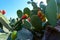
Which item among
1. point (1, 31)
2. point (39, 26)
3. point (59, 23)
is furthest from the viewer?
point (1, 31)

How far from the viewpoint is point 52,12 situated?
63cm

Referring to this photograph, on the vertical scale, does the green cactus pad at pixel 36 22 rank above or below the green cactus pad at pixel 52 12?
below

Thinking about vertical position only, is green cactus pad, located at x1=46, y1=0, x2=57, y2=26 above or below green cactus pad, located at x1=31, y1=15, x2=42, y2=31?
above

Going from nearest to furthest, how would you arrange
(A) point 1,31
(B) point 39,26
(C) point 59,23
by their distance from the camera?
(C) point 59,23, (B) point 39,26, (A) point 1,31

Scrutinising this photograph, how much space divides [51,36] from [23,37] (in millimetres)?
119

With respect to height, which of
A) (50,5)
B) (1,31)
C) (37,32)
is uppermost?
(50,5)

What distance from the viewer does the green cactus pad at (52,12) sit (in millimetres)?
617

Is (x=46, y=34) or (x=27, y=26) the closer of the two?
(x=46, y=34)

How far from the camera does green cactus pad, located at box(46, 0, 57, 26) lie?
617mm

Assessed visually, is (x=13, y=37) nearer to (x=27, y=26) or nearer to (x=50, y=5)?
(x=27, y=26)

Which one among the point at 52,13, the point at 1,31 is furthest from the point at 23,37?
the point at 1,31

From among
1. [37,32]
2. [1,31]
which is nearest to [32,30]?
[37,32]

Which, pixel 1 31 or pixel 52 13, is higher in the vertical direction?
pixel 52 13

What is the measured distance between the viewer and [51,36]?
563mm
